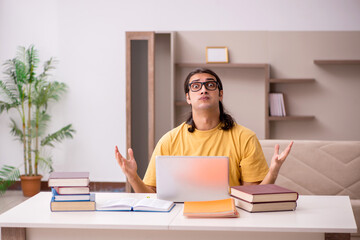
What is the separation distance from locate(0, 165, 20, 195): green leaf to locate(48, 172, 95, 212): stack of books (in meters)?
3.63

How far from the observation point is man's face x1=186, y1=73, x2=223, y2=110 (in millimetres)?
2721

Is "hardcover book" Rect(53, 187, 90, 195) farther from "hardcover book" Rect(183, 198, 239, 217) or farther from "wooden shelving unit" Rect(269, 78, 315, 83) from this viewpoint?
"wooden shelving unit" Rect(269, 78, 315, 83)

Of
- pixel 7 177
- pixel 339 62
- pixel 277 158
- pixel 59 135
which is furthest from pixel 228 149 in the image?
pixel 7 177

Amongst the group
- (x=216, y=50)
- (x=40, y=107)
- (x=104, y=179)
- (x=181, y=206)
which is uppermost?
(x=216, y=50)

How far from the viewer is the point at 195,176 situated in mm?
2186

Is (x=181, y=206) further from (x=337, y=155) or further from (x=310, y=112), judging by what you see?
(x=310, y=112)

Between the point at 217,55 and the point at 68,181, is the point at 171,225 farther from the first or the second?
the point at 217,55

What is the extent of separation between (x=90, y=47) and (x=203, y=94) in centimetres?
357

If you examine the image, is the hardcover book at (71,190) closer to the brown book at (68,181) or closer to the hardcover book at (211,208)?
the brown book at (68,181)

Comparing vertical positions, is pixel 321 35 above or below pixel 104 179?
above

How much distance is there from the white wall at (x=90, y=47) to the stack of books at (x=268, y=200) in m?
3.99

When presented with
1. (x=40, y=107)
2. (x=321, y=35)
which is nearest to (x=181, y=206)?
(x=321, y=35)

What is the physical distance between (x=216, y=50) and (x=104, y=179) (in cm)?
215

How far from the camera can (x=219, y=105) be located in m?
2.96
